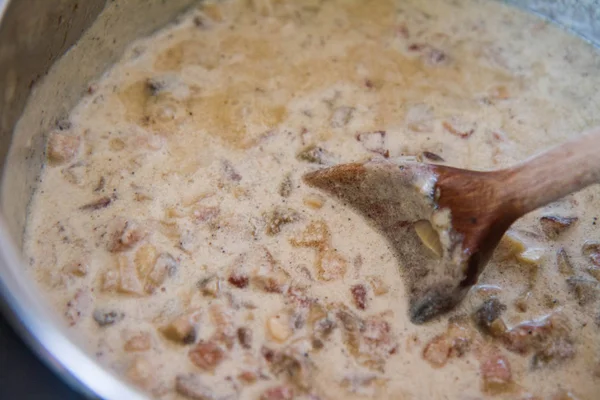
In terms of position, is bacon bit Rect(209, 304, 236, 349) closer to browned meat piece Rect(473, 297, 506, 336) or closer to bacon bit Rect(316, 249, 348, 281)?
bacon bit Rect(316, 249, 348, 281)

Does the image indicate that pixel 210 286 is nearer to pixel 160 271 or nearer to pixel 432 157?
pixel 160 271

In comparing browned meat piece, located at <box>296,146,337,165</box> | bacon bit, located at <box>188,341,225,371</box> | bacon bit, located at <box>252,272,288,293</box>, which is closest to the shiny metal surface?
bacon bit, located at <box>188,341,225,371</box>

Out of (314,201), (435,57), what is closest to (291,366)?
(314,201)

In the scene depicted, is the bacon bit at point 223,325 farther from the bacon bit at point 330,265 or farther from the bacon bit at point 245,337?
the bacon bit at point 330,265

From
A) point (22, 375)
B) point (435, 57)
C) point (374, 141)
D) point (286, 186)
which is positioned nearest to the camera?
point (22, 375)

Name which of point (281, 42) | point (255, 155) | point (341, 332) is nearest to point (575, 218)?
point (341, 332)

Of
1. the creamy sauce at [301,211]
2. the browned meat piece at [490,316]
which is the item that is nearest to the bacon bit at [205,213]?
the creamy sauce at [301,211]
